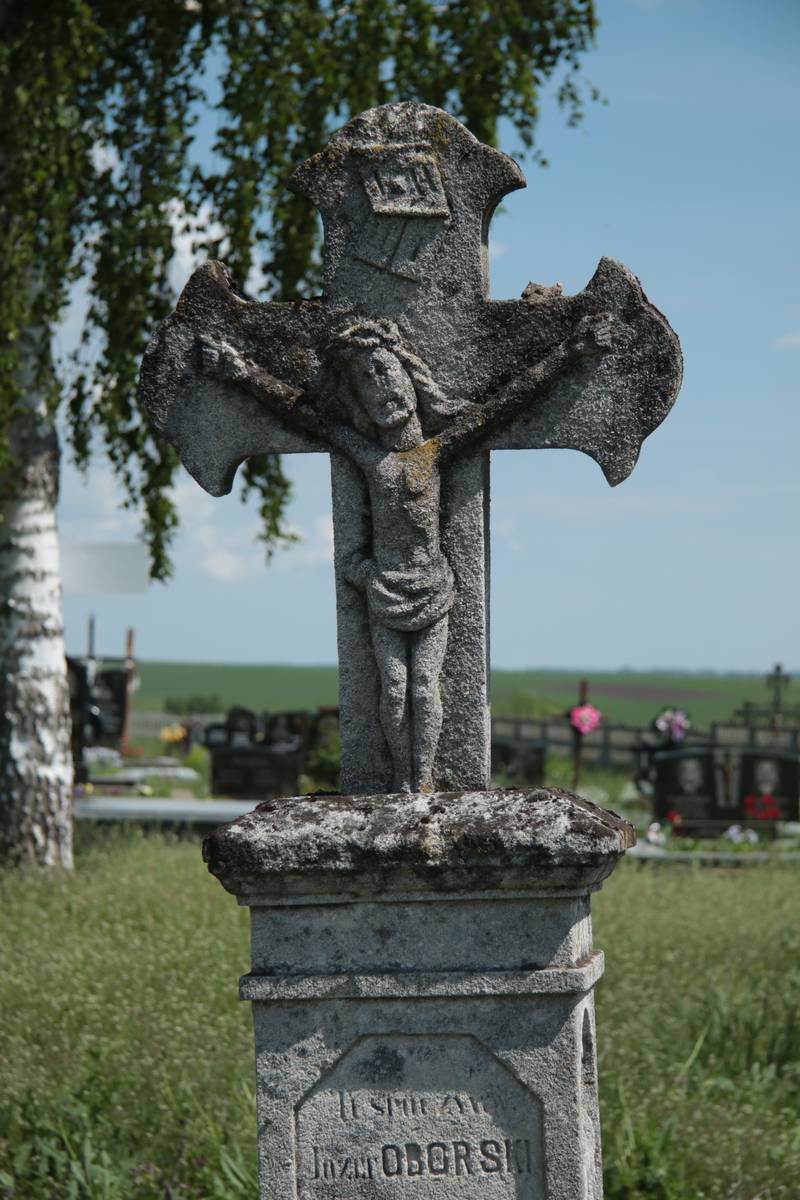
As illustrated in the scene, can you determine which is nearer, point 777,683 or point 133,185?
point 133,185

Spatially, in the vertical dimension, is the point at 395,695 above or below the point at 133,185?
below

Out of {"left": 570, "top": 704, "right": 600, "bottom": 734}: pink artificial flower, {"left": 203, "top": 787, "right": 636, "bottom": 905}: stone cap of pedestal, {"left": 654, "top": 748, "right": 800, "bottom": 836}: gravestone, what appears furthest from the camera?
{"left": 570, "top": 704, "right": 600, "bottom": 734}: pink artificial flower

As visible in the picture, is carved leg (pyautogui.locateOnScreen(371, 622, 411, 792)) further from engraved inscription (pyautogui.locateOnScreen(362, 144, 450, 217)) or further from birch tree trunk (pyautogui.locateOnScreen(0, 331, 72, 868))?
birch tree trunk (pyautogui.locateOnScreen(0, 331, 72, 868))

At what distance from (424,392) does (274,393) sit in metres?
0.39

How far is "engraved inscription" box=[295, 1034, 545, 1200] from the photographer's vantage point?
11.5 feet

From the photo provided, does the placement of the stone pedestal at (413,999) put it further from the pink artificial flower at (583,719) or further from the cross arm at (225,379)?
the pink artificial flower at (583,719)

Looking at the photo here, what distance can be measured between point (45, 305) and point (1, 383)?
2.97ft

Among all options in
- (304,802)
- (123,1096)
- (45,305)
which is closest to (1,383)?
(45,305)

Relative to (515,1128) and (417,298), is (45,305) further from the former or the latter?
(515,1128)

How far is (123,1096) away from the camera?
5777mm

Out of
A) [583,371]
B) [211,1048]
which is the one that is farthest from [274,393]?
[211,1048]

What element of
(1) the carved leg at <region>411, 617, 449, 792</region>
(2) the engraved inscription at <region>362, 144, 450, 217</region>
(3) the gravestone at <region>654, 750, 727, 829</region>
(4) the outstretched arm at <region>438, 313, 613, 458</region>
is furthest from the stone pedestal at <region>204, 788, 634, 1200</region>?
(3) the gravestone at <region>654, 750, 727, 829</region>

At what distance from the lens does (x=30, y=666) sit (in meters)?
10.6

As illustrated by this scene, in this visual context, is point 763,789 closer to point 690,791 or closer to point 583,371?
point 690,791
